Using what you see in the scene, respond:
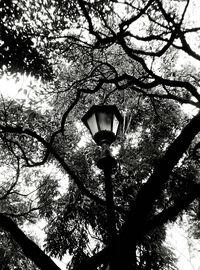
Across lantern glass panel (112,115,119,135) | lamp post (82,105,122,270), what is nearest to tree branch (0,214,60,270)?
lamp post (82,105,122,270)

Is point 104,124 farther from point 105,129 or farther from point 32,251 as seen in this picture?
point 32,251

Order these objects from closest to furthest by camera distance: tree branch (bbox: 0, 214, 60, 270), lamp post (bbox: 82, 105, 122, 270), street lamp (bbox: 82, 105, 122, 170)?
tree branch (bbox: 0, 214, 60, 270) < lamp post (bbox: 82, 105, 122, 270) < street lamp (bbox: 82, 105, 122, 170)

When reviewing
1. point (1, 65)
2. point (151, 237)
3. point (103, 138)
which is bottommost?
point (103, 138)

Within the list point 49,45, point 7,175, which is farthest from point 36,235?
point 49,45

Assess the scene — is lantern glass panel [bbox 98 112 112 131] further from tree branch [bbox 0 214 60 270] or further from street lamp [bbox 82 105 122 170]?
tree branch [bbox 0 214 60 270]

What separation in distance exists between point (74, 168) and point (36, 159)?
4.81ft

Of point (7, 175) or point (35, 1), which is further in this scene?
point (7, 175)

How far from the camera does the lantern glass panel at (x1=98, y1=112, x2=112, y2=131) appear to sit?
346 cm

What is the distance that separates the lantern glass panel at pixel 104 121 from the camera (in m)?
3.46

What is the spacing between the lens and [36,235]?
1722 centimetres

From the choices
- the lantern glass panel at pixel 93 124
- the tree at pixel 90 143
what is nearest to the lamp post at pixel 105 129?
the lantern glass panel at pixel 93 124

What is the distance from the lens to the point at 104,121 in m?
3.47

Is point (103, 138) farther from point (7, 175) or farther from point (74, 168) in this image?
point (7, 175)

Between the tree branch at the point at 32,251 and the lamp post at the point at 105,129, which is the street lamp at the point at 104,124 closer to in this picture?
the lamp post at the point at 105,129
